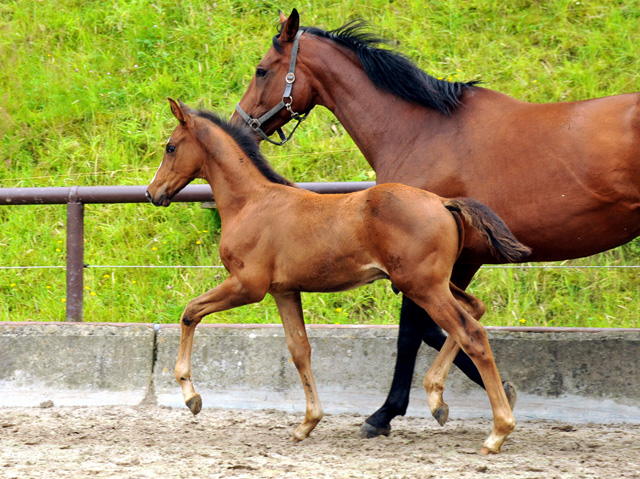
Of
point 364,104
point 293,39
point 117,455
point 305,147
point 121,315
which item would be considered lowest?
point 121,315

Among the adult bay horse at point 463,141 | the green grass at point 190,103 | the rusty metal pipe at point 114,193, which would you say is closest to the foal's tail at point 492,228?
the adult bay horse at point 463,141

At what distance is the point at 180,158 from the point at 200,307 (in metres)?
0.90

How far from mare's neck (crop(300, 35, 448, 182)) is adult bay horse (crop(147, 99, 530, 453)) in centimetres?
51

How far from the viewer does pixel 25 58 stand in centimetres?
893

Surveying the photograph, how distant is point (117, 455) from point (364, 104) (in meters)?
2.36

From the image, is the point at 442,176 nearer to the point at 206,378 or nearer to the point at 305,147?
the point at 206,378

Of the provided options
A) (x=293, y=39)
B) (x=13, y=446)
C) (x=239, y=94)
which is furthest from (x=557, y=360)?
(x=239, y=94)

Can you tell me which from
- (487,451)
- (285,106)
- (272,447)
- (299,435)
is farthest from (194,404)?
(285,106)

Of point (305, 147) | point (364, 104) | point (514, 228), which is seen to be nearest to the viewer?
point (514, 228)

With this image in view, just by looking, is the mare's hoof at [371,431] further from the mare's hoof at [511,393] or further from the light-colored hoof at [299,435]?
the mare's hoof at [511,393]

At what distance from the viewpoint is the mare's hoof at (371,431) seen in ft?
13.3

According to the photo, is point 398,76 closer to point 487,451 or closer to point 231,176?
point 231,176

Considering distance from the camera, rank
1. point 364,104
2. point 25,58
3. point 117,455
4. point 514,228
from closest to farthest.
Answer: point 117,455 < point 514,228 < point 364,104 < point 25,58

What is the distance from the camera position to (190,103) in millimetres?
7945
